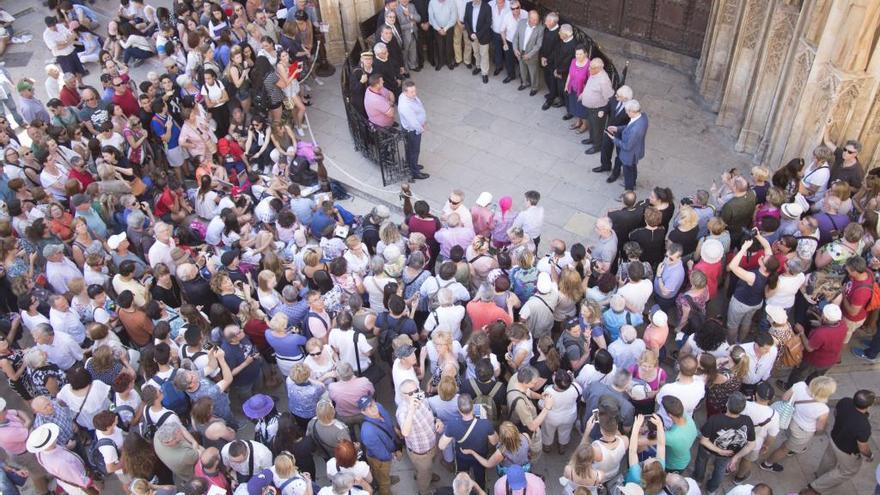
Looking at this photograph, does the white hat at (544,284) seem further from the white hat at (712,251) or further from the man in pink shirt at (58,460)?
the man in pink shirt at (58,460)

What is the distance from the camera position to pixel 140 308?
8.03 metres

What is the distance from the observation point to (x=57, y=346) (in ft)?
25.0

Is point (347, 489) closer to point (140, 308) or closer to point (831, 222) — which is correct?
point (140, 308)

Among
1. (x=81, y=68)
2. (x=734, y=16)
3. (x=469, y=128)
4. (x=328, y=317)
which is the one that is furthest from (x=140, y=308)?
(x=734, y=16)

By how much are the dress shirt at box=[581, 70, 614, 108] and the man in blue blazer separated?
26.3 inches

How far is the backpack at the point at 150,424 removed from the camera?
263 inches

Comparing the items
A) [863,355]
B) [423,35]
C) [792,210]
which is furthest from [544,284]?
[423,35]

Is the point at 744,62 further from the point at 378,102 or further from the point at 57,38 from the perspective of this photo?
the point at 57,38

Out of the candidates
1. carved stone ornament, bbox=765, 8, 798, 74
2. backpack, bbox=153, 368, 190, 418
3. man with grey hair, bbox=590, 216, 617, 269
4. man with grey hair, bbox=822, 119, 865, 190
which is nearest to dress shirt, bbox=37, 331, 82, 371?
backpack, bbox=153, 368, 190, 418

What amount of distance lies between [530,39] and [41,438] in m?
9.20

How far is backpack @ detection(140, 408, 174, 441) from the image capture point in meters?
6.69

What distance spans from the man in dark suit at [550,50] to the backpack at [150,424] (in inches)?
329

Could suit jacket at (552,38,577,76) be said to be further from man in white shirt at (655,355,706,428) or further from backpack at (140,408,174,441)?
backpack at (140,408,174,441)

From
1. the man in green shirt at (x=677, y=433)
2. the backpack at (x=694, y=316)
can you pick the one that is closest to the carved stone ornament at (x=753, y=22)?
the backpack at (x=694, y=316)
